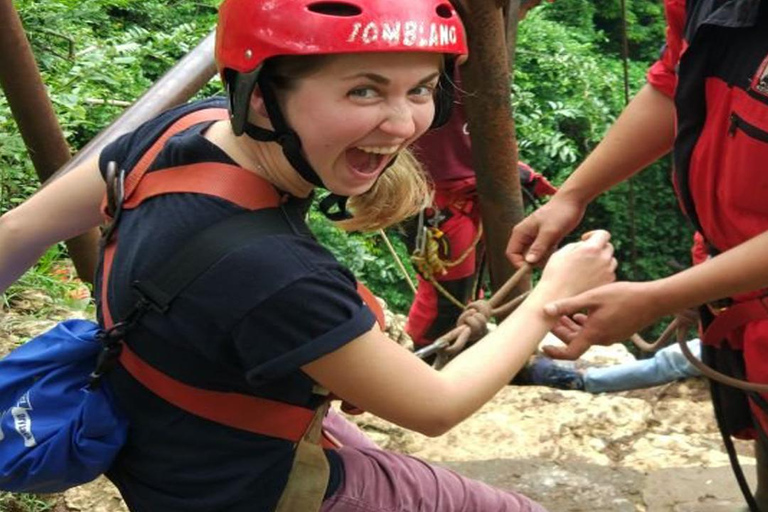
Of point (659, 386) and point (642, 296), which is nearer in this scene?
point (642, 296)

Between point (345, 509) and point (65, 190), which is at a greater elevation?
point (65, 190)

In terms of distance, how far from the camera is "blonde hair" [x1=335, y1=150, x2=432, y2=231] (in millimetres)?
1786

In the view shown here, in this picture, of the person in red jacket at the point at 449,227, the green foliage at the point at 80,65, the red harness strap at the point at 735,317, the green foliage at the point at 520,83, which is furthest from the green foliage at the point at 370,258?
the red harness strap at the point at 735,317

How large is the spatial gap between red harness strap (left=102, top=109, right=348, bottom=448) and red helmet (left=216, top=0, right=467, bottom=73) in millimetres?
168

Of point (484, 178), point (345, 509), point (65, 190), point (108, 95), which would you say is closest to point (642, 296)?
point (345, 509)

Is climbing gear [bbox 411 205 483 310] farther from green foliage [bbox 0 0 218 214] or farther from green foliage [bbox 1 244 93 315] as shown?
green foliage [bbox 0 0 218 214]

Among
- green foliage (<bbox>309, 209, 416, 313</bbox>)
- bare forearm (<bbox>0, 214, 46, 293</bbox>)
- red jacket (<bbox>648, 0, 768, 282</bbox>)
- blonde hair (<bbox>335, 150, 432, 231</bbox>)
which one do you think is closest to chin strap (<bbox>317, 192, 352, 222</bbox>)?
blonde hair (<bbox>335, 150, 432, 231</bbox>)

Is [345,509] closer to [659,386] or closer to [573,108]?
[659,386]

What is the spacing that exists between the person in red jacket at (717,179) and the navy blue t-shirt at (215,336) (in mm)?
493

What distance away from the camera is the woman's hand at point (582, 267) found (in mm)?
1779

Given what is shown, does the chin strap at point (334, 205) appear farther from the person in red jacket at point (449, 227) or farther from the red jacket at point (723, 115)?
the person in red jacket at point (449, 227)

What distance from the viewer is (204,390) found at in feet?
4.90

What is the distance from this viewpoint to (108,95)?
4965 millimetres

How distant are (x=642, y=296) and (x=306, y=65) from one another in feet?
2.54
